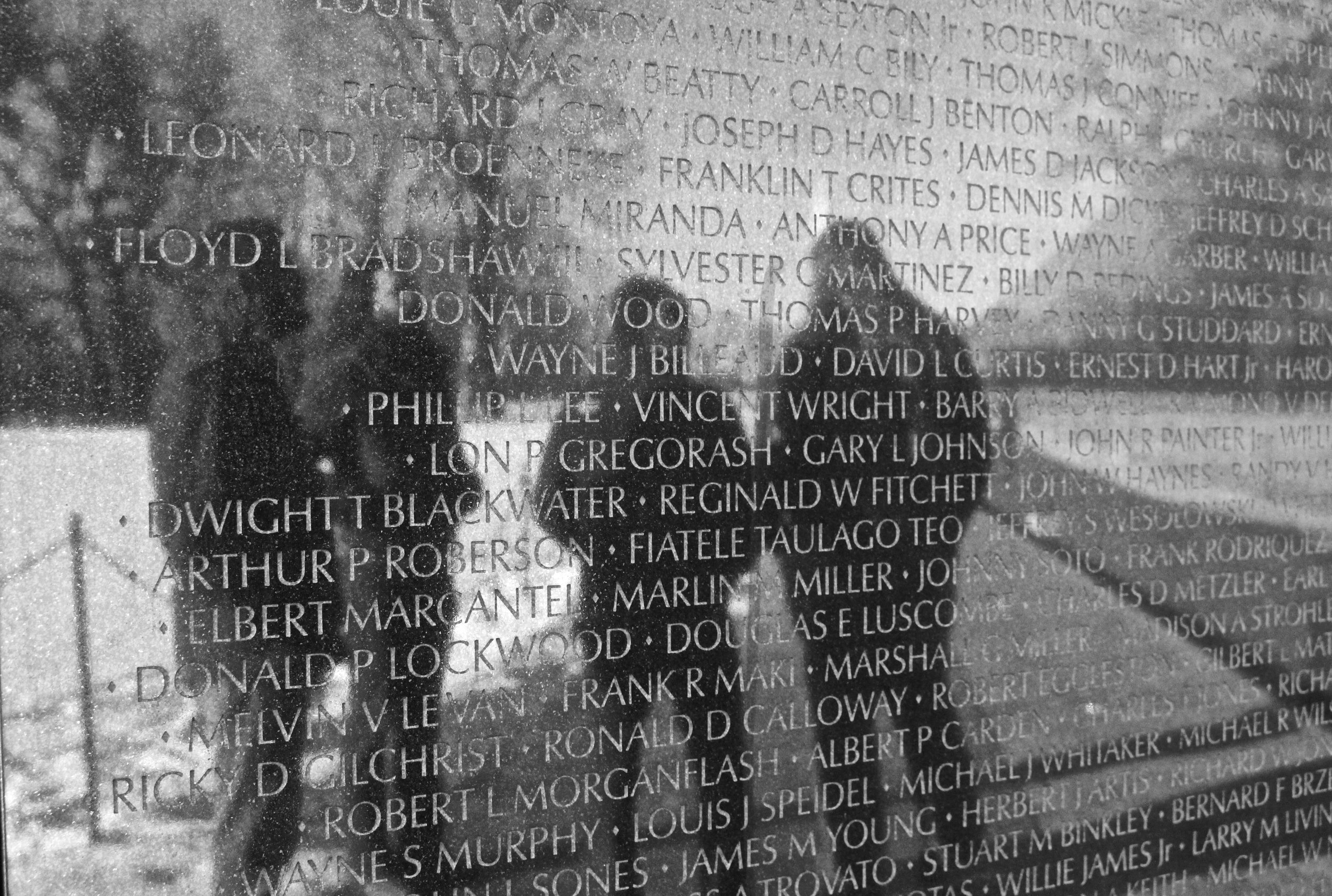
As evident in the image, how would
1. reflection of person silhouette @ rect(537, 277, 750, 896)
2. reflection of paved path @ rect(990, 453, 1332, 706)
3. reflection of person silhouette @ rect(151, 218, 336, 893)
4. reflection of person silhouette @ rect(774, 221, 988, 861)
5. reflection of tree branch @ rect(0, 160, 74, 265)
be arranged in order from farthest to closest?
reflection of paved path @ rect(990, 453, 1332, 706)
reflection of person silhouette @ rect(774, 221, 988, 861)
reflection of person silhouette @ rect(537, 277, 750, 896)
reflection of person silhouette @ rect(151, 218, 336, 893)
reflection of tree branch @ rect(0, 160, 74, 265)

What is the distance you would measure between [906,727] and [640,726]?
0.80 meters

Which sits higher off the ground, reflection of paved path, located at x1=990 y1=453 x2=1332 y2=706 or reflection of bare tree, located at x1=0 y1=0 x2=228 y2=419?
reflection of bare tree, located at x1=0 y1=0 x2=228 y2=419

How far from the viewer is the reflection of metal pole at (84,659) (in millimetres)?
2443

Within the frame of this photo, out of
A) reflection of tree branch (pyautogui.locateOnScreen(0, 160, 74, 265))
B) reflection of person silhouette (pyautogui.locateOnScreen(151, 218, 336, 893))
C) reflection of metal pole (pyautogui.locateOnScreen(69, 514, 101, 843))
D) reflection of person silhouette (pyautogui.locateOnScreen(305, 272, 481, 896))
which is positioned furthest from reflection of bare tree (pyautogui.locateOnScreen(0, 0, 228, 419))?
reflection of person silhouette (pyautogui.locateOnScreen(305, 272, 481, 896))

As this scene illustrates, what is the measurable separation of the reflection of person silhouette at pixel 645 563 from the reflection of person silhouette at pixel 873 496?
0.25 m

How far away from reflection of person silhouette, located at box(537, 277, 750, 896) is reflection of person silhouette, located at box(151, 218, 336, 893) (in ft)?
1.98

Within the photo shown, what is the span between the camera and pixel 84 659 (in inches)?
96.7

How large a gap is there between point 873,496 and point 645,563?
2.27 ft

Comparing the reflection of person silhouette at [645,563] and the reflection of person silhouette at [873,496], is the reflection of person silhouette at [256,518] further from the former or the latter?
the reflection of person silhouette at [873,496]

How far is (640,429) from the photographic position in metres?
2.90

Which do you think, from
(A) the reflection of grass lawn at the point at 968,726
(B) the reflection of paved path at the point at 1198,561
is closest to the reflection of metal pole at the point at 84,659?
(A) the reflection of grass lawn at the point at 968,726

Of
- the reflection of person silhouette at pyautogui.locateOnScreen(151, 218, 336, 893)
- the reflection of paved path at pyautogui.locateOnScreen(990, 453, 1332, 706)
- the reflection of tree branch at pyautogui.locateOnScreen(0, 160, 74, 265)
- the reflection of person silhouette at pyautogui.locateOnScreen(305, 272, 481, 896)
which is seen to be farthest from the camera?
the reflection of paved path at pyautogui.locateOnScreen(990, 453, 1332, 706)

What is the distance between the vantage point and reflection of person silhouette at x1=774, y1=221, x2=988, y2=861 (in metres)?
3.08

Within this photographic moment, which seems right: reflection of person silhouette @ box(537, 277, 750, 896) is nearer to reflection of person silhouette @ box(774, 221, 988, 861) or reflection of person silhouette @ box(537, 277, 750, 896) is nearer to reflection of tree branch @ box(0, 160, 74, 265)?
reflection of person silhouette @ box(774, 221, 988, 861)
